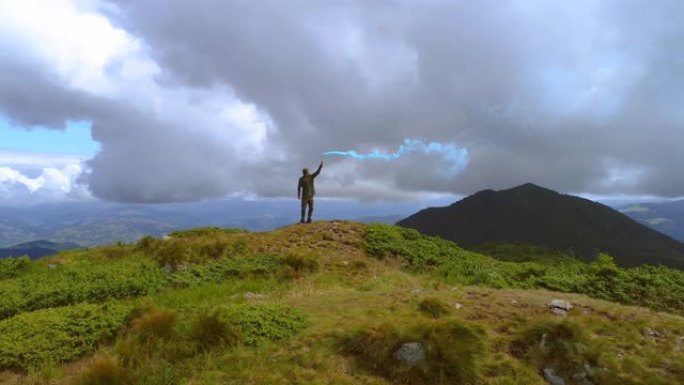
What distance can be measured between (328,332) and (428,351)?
232 centimetres

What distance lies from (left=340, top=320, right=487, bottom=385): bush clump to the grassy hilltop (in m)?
Result: 0.02

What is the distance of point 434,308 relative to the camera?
11203mm

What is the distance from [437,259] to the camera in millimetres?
21938

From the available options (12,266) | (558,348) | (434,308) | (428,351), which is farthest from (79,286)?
(558,348)

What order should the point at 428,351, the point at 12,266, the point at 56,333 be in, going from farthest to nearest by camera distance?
the point at 12,266, the point at 56,333, the point at 428,351

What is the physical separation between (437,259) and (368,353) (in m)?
13.9

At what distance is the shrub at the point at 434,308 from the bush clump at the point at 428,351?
1.72 metres

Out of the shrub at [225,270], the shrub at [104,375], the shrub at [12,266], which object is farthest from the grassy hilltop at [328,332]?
the shrub at [12,266]

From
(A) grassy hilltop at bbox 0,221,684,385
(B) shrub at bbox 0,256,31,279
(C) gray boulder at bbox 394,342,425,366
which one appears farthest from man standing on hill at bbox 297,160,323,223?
(C) gray boulder at bbox 394,342,425,366

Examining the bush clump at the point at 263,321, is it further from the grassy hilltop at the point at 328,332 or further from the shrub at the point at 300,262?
the shrub at the point at 300,262

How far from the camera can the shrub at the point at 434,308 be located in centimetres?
1108

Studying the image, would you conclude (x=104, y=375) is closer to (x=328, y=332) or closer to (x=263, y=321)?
(x=263, y=321)

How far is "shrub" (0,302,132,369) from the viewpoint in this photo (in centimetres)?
888

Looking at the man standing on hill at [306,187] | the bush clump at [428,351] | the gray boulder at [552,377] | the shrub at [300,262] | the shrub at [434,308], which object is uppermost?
the man standing on hill at [306,187]
